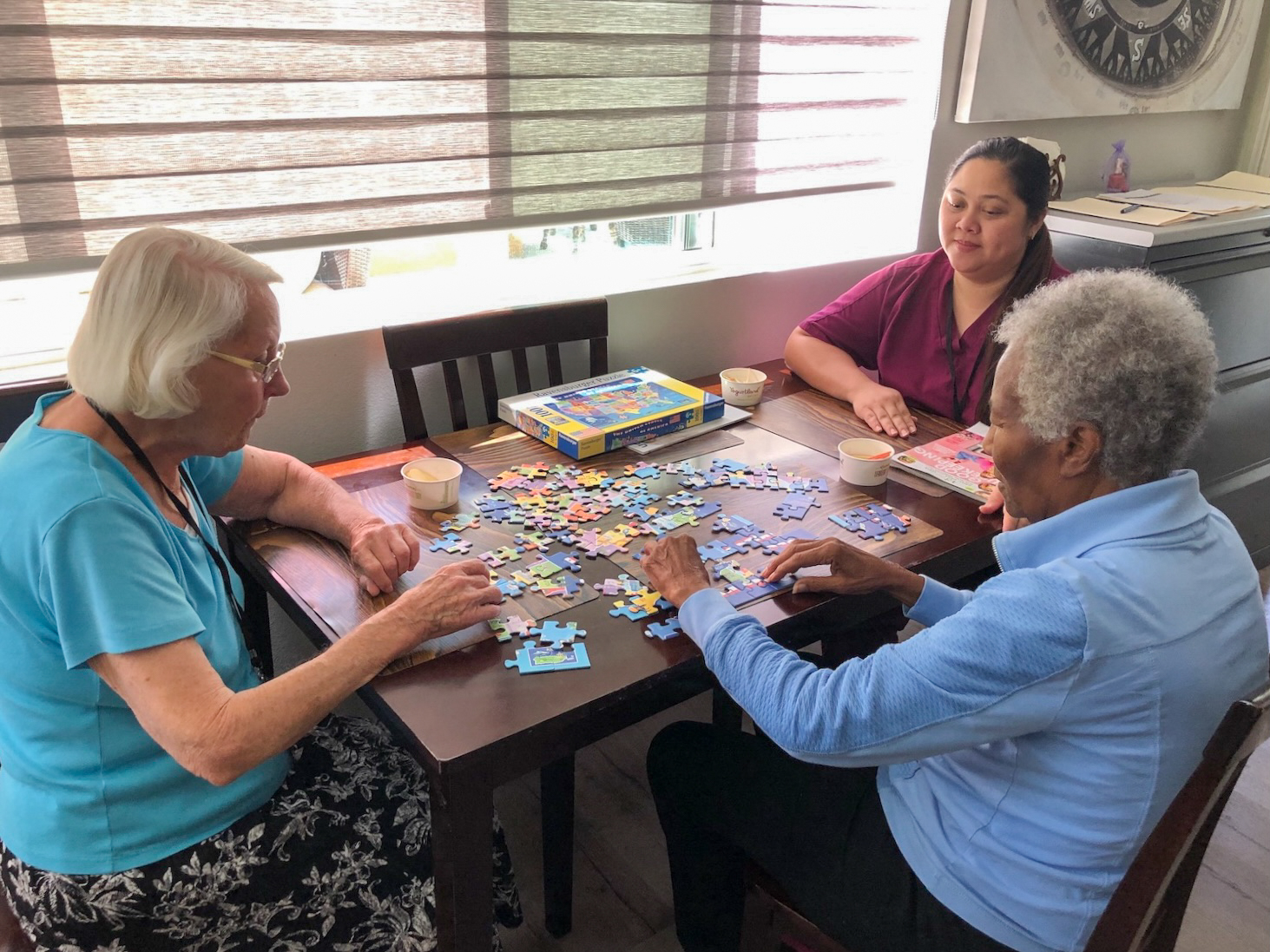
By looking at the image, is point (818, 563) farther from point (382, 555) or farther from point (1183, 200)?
point (1183, 200)

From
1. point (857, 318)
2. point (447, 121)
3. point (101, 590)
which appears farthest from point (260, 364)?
point (857, 318)

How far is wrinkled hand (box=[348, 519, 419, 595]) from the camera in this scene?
1486 mm

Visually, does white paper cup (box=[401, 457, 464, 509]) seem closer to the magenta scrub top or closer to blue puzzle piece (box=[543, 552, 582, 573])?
blue puzzle piece (box=[543, 552, 582, 573])

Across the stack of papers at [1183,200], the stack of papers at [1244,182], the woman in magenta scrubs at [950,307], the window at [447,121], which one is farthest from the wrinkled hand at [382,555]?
the stack of papers at [1244,182]

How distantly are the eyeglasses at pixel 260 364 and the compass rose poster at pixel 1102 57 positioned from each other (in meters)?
2.44

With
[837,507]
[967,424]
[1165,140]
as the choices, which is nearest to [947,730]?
[837,507]

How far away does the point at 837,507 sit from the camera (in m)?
1.80

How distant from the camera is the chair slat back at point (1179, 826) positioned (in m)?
0.98

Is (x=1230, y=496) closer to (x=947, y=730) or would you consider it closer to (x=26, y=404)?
(x=947, y=730)

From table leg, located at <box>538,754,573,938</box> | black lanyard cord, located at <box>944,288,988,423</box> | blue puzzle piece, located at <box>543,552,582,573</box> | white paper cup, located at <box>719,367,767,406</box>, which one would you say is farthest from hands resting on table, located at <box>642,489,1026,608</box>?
black lanyard cord, located at <box>944,288,988,423</box>

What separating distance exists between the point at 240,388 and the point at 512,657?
528mm

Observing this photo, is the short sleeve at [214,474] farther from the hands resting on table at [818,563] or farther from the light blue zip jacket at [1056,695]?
the light blue zip jacket at [1056,695]

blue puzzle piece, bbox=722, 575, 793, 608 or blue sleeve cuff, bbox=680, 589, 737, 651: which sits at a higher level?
blue sleeve cuff, bbox=680, 589, 737, 651

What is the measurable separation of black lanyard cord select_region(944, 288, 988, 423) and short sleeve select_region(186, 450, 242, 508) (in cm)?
162
